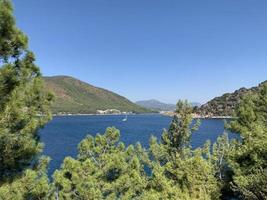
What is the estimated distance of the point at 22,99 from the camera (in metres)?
12.4

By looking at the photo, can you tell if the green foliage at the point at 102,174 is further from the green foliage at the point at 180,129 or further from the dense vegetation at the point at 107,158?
the green foliage at the point at 180,129

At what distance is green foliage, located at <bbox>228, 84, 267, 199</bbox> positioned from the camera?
67.0 feet

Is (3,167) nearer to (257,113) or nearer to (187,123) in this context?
(187,123)

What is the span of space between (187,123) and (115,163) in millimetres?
5437

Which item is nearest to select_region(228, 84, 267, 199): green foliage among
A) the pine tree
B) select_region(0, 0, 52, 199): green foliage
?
the pine tree

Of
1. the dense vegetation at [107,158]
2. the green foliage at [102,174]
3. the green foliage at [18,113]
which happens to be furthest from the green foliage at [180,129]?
the green foliage at [18,113]

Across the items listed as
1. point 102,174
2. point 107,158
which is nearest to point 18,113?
point 102,174

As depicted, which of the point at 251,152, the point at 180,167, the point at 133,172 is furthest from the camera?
the point at 251,152

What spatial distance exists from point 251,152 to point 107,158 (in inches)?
358

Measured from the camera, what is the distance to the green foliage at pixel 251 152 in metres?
20.4

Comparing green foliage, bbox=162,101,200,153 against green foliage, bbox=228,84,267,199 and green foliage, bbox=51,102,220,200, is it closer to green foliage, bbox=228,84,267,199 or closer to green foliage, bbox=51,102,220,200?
green foliage, bbox=51,102,220,200

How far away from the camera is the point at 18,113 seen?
11984 millimetres

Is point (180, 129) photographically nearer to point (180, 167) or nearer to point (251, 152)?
point (180, 167)

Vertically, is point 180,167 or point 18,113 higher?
point 18,113
